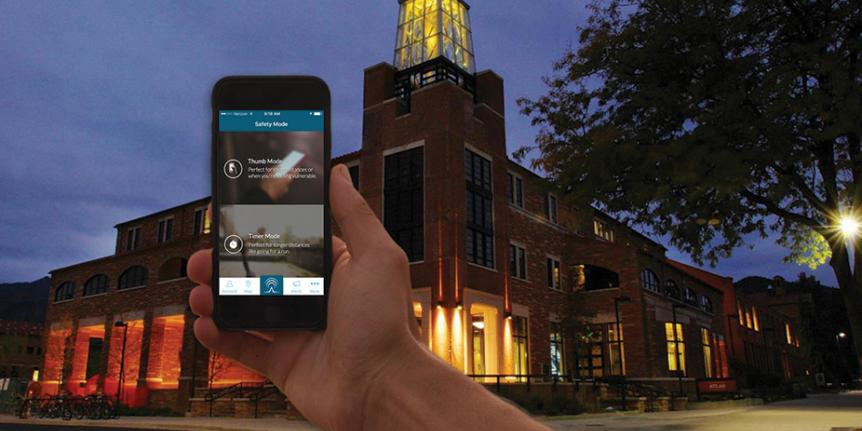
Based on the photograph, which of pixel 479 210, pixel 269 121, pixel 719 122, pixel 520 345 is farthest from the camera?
pixel 520 345

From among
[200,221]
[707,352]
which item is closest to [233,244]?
[200,221]

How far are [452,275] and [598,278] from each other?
644 inches

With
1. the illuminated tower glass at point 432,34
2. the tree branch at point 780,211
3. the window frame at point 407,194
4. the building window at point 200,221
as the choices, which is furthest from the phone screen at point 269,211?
the building window at point 200,221

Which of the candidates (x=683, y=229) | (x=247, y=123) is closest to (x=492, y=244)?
(x=683, y=229)

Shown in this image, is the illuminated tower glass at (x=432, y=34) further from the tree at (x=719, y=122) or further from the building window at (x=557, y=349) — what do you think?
the tree at (x=719, y=122)

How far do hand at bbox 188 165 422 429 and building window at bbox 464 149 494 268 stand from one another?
29.0 metres

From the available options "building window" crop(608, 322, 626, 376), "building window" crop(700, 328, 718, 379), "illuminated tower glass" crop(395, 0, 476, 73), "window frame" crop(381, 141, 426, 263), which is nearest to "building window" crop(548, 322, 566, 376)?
"building window" crop(608, 322, 626, 376)

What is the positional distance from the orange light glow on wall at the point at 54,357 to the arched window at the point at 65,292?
232cm

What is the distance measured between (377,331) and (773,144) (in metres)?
10.9

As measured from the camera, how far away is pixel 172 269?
43.6 metres

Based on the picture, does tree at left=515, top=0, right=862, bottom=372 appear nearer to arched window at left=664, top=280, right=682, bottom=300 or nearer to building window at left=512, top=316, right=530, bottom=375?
building window at left=512, top=316, right=530, bottom=375

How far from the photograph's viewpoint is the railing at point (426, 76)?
33.5 m

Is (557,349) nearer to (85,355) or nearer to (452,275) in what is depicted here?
(452,275)

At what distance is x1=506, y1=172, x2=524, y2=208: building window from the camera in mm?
36906
